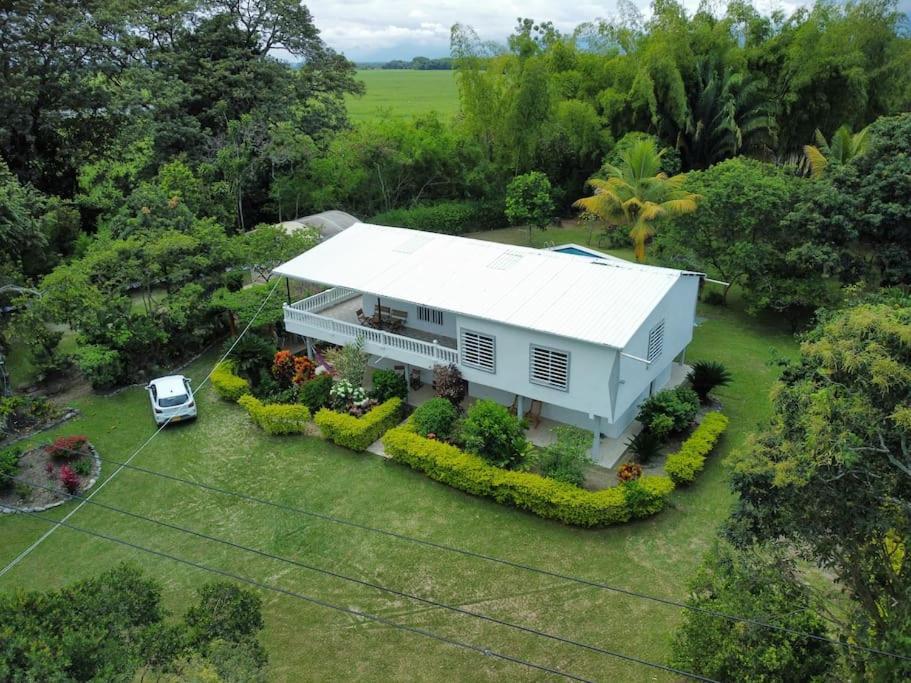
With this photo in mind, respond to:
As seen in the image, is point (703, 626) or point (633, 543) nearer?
point (703, 626)

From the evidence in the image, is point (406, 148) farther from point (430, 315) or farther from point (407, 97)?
point (407, 97)

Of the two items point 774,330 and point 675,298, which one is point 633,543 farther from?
point 774,330

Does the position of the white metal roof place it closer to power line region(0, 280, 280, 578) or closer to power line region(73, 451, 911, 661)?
power line region(0, 280, 280, 578)

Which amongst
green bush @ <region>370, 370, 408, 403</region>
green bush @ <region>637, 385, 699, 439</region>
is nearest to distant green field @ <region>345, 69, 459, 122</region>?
green bush @ <region>370, 370, 408, 403</region>

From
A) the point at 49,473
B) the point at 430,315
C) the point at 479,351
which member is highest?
the point at 479,351

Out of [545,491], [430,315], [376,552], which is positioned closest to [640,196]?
[430,315]

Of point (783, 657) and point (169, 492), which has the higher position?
point (783, 657)

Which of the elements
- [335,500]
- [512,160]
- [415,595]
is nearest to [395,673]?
[415,595]
